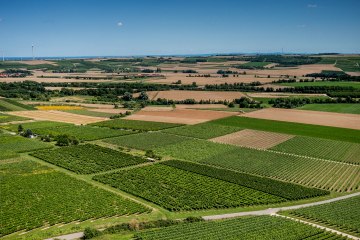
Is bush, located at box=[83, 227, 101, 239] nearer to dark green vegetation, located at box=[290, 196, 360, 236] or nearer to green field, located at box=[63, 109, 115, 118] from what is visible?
dark green vegetation, located at box=[290, 196, 360, 236]

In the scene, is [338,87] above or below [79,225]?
above

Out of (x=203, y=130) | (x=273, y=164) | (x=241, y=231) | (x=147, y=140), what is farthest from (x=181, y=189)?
(x=203, y=130)

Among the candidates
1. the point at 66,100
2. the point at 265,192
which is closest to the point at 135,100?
the point at 66,100

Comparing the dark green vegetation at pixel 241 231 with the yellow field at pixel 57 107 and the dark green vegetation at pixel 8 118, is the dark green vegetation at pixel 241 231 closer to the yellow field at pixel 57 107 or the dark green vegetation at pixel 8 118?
the dark green vegetation at pixel 8 118

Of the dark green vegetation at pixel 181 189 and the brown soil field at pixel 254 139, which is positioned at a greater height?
the brown soil field at pixel 254 139

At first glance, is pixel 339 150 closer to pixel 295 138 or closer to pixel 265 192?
pixel 295 138

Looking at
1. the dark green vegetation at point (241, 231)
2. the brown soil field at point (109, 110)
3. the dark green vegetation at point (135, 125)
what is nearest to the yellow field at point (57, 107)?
the brown soil field at point (109, 110)

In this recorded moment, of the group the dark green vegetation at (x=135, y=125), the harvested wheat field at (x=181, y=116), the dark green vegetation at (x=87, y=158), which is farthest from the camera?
the harvested wheat field at (x=181, y=116)
